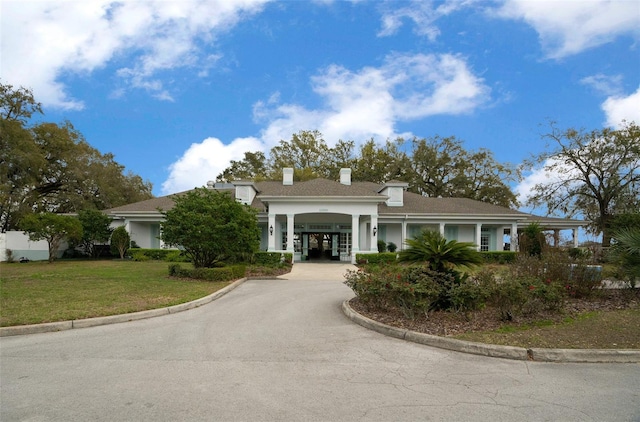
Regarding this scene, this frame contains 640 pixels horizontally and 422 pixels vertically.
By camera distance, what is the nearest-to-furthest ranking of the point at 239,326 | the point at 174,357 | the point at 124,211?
the point at 174,357 < the point at 239,326 < the point at 124,211

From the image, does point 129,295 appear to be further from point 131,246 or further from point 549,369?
point 131,246

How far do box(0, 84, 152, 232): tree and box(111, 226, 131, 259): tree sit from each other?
8.36 m

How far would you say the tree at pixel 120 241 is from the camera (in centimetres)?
2530

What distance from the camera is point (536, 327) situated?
679 cm

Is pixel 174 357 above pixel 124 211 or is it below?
below

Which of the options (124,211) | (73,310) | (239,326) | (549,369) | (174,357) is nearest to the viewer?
(549,369)

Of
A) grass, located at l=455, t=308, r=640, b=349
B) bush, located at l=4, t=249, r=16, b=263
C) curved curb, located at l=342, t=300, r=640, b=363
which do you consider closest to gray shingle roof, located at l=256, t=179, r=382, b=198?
bush, located at l=4, t=249, r=16, b=263

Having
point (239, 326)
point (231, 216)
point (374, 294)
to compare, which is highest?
point (231, 216)

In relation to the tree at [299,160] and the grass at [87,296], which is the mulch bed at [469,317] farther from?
the tree at [299,160]

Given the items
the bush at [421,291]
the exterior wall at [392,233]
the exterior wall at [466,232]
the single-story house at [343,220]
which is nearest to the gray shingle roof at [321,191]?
the single-story house at [343,220]

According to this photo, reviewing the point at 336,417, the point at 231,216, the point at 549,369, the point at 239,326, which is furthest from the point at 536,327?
the point at 231,216

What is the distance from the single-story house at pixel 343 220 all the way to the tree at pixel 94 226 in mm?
989

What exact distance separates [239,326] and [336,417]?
4.22 meters

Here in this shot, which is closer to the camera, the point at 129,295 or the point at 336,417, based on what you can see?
the point at 336,417
